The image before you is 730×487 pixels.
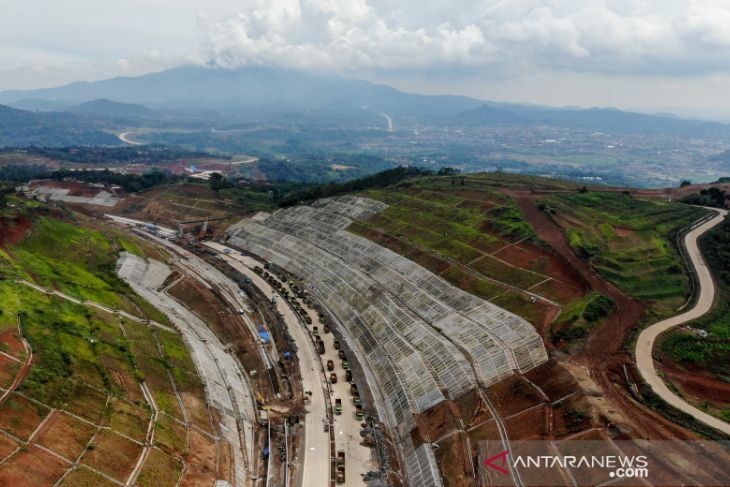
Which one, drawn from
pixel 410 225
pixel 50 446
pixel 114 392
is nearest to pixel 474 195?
pixel 410 225

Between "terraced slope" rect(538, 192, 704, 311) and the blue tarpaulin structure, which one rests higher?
"terraced slope" rect(538, 192, 704, 311)

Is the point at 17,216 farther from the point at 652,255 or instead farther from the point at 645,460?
the point at 652,255

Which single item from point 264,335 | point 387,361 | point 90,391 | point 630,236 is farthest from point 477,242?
point 90,391

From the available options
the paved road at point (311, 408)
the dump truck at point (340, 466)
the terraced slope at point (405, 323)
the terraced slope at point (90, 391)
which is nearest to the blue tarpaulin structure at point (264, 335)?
the paved road at point (311, 408)

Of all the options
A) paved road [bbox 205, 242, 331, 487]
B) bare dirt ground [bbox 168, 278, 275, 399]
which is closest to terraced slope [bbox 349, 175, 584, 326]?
paved road [bbox 205, 242, 331, 487]

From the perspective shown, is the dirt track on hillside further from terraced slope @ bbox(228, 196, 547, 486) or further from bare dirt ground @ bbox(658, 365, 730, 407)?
terraced slope @ bbox(228, 196, 547, 486)
